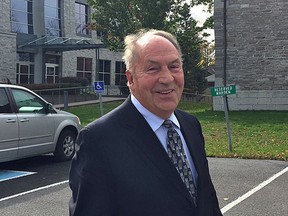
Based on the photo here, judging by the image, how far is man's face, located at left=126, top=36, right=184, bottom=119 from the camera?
2121 mm

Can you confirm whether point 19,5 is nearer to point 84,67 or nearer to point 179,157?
point 84,67

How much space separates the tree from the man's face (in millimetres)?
22918

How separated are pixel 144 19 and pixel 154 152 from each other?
23.7m

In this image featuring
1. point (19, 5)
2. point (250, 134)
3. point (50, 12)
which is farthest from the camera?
point (50, 12)

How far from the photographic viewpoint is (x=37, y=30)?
3253cm

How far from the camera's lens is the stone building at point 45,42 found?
29.6m

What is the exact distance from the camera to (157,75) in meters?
2.13

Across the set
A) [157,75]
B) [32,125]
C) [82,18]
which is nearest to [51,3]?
[82,18]

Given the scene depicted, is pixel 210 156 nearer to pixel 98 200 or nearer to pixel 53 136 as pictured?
pixel 53 136

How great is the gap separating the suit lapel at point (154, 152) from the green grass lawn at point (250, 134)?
7.83 meters

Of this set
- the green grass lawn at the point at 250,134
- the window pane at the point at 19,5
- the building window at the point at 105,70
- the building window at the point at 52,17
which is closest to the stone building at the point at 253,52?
the green grass lawn at the point at 250,134

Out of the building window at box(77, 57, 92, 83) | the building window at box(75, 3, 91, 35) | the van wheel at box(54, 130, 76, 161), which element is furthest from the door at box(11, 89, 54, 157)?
the building window at box(75, 3, 91, 35)

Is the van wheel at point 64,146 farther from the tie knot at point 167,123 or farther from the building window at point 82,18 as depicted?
the building window at point 82,18

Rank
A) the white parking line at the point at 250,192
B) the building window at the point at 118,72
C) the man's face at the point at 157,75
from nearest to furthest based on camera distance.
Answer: the man's face at the point at 157,75, the white parking line at the point at 250,192, the building window at the point at 118,72
